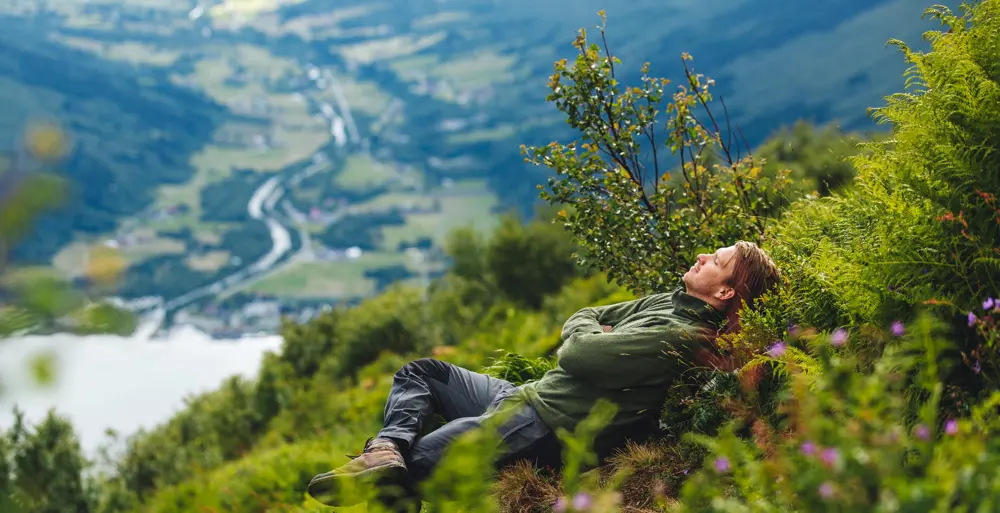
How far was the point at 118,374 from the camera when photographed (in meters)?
2.36

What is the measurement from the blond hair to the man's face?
0.03 metres

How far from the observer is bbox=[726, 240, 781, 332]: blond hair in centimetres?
413

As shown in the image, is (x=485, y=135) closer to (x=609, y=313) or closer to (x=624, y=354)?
(x=609, y=313)

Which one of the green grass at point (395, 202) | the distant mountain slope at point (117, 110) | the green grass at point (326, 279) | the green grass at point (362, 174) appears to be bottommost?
the green grass at point (326, 279)

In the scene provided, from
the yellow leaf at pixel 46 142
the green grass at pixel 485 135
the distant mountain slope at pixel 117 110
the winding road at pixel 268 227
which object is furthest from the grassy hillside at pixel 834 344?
the green grass at pixel 485 135

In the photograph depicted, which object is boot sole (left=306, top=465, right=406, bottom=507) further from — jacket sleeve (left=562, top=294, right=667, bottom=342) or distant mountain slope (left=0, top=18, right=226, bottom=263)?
distant mountain slope (left=0, top=18, right=226, bottom=263)

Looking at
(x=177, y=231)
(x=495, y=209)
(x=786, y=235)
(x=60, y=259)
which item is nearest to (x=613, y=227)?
(x=786, y=235)

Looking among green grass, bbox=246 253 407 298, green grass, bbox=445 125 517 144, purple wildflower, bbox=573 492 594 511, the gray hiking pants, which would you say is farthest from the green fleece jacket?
green grass, bbox=445 125 517 144

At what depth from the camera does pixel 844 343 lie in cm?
346

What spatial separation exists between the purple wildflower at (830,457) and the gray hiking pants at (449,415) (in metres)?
2.36

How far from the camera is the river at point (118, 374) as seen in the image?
98cm

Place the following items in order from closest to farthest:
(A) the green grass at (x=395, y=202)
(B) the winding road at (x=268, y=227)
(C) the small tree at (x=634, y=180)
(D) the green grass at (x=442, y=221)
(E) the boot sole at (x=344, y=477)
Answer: (E) the boot sole at (x=344, y=477) < (C) the small tree at (x=634, y=180) < (B) the winding road at (x=268, y=227) < (D) the green grass at (x=442, y=221) < (A) the green grass at (x=395, y=202)

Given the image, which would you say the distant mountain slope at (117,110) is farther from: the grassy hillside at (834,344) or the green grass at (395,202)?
the grassy hillside at (834,344)

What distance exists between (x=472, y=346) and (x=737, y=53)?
169507 mm
